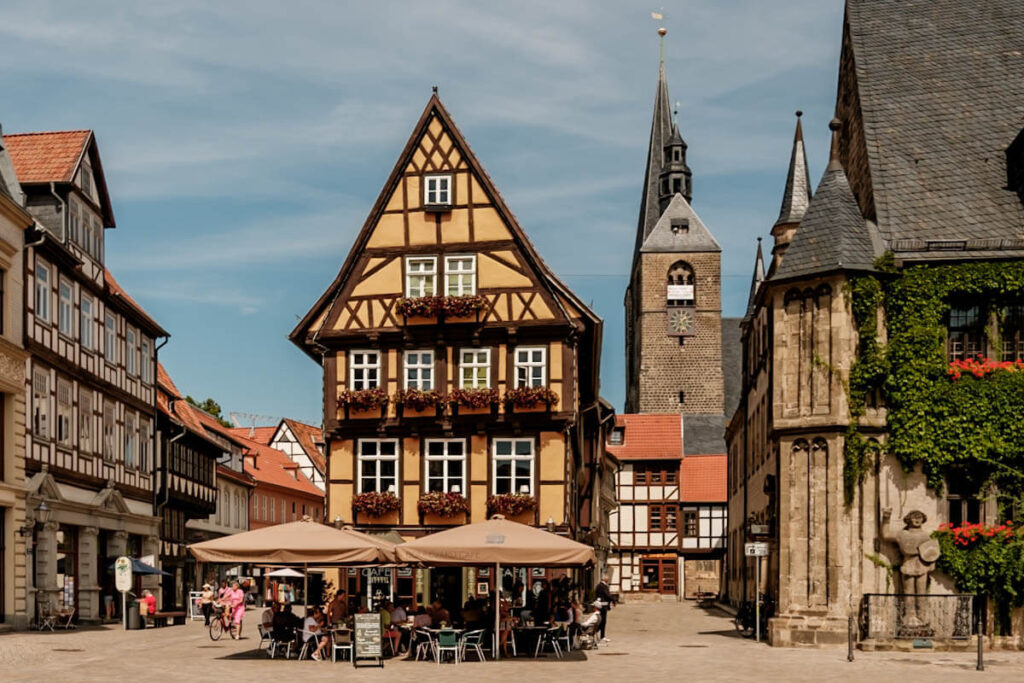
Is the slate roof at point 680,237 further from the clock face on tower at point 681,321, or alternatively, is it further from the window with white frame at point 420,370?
the window with white frame at point 420,370

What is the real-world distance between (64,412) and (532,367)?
12.2m

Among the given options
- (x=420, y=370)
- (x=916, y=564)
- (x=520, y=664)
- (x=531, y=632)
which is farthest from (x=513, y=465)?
(x=520, y=664)

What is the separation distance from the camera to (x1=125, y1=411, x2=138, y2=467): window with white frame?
143 ft

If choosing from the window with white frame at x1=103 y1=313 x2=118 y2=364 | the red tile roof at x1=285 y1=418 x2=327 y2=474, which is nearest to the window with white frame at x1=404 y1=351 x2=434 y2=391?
the window with white frame at x1=103 y1=313 x2=118 y2=364

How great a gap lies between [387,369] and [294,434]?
1794 inches

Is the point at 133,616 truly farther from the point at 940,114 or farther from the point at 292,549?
the point at 940,114

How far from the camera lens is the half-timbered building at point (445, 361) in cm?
3891

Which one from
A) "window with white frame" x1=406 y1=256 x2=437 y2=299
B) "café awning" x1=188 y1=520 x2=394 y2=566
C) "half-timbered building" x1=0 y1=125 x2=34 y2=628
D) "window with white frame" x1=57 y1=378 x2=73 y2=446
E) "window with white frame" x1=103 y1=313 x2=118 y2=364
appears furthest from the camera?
"window with white frame" x1=103 y1=313 x2=118 y2=364

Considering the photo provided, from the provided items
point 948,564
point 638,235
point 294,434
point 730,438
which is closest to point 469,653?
point 948,564

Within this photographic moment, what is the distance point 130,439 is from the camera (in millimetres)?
44062

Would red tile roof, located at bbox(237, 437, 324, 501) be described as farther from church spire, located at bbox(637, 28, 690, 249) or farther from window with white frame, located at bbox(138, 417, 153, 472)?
church spire, located at bbox(637, 28, 690, 249)

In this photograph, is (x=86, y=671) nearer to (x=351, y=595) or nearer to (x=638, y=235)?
(x=351, y=595)

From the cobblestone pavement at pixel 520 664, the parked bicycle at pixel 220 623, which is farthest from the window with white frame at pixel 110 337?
the parked bicycle at pixel 220 623

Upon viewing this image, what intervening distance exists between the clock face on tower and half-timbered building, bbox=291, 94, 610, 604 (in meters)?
70.5
